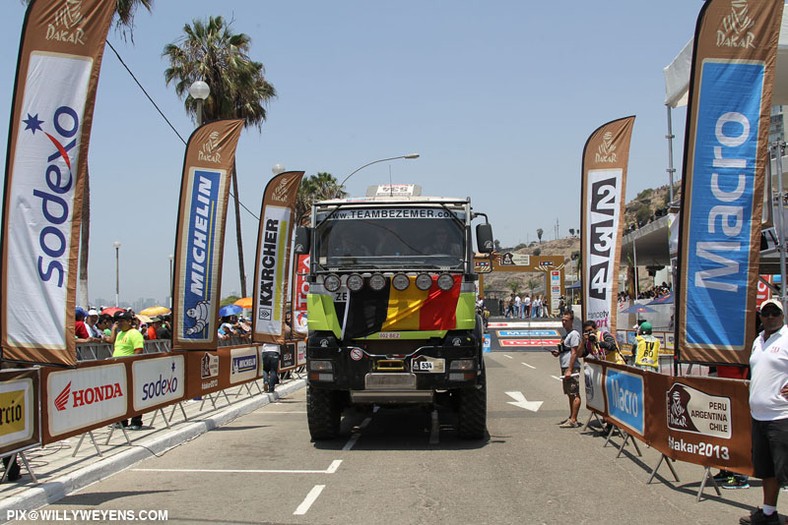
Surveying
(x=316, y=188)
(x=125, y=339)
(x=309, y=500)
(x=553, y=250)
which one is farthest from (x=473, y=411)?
(x=553, y=250)

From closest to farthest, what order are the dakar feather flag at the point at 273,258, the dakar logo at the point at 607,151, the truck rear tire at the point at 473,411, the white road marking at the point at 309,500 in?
the white road marking at the point at 309,500
the truck rear tire at the point at 473,411
the dakar logo at the point at 607,151
the dakar feather flag at the point at 273,258

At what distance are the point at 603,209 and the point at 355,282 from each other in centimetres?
584

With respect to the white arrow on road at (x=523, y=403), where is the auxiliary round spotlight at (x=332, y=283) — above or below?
above

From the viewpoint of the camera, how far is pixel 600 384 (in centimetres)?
1107

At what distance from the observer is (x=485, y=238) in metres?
11.0

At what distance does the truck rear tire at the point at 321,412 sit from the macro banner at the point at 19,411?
12.8 ft

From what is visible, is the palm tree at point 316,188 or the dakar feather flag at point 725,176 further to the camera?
the palm tree at point 316,188

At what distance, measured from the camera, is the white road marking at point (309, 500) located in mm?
7086

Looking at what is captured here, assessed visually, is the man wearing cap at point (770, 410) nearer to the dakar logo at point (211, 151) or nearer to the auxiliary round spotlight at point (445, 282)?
the auxiliary round spotlight at point (445, 282)

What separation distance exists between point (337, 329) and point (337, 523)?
4243 millimetres

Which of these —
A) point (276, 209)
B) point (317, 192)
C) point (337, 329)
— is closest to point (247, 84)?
point (276, 209)

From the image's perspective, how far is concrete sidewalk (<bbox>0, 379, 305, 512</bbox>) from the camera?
7.52 m

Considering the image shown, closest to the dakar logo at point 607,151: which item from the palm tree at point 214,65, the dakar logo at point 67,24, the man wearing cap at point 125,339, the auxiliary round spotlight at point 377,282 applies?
the auxiliary round spotlight at point 377,282

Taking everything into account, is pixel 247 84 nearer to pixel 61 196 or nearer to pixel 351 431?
pixel 351 431
